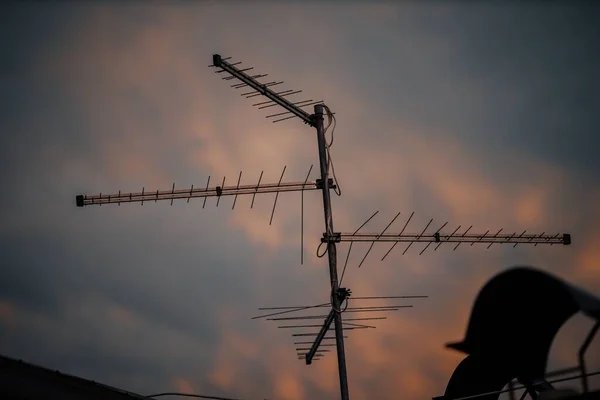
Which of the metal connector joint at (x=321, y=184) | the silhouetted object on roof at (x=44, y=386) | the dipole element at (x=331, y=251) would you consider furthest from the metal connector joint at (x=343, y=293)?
the silhouetted object on roof at (x=44, y=386)

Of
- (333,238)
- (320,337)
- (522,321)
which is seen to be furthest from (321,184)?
(522,321)

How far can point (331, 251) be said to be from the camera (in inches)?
664

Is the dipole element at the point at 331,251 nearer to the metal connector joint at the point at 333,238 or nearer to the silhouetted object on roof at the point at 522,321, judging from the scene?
the metal connector joint at the point at 333,238

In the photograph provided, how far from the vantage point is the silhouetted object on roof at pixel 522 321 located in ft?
33.5

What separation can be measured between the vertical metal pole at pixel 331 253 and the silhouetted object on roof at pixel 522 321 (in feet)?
12.9

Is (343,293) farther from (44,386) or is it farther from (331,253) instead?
(44,386)

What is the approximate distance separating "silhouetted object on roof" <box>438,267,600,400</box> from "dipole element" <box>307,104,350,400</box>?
394 centimetres

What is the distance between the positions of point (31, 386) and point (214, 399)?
14.3 ft

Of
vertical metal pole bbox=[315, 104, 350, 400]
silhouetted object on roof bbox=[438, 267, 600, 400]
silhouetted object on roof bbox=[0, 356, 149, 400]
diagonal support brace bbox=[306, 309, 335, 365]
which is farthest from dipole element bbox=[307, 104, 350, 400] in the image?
silhouetted object on roof bbox=[0, 356, 149, 400]

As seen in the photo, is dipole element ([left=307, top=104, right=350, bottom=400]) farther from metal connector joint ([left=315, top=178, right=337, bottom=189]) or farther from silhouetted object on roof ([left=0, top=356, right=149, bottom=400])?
silhouetted object on roof ([left=0, top=356, right=149, bottom=400])

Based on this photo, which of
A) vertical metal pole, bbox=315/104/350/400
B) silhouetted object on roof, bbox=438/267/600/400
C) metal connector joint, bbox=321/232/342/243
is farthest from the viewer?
metal connector joint, bbox=321/232/342/243

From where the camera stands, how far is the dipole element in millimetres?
15945

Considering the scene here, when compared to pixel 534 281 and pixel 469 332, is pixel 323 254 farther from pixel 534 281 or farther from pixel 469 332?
pixel 534 281

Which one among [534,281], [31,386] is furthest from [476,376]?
[31,386]
